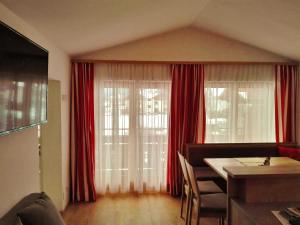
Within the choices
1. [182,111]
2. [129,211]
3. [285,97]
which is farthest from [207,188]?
[285,97]

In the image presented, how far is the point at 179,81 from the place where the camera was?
434cm

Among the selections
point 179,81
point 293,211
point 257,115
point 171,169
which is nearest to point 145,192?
point 171,169

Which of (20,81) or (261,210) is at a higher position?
(20,81)

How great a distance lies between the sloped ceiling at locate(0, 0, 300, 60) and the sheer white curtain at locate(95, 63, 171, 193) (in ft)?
1.84

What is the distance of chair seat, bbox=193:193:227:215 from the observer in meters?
2.72

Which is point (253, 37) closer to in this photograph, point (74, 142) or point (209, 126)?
point (209, 126)

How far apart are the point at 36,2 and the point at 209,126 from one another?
10.7ft

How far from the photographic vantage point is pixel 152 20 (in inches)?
134

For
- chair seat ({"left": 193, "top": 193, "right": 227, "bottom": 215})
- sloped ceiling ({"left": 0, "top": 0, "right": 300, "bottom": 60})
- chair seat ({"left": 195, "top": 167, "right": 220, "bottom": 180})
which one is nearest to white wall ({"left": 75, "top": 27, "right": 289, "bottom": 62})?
sloped ceiling ({"left": 0, "top": 0, "right": 300, "bottom": 60})

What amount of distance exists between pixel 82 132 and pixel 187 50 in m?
2.06

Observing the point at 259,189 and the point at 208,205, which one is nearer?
the point at 259,189

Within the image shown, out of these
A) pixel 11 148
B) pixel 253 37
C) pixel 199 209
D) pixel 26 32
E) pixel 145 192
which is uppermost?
pixel 253 37

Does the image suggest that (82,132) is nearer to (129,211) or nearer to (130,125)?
(130,125)

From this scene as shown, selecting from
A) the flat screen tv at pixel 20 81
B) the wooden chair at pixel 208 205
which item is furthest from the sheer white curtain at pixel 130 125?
the flat screen tv at pixel 20 81
